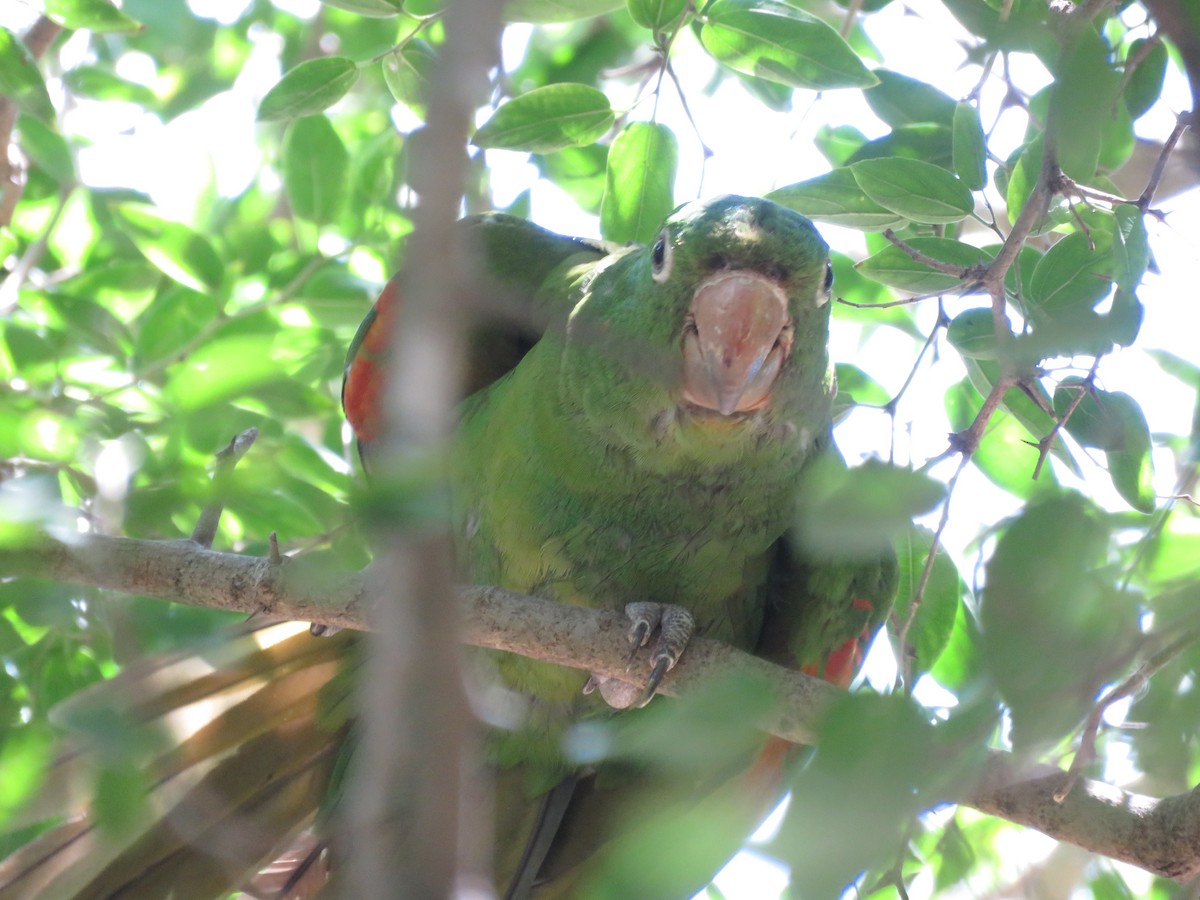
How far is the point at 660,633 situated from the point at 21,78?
5.69 ft

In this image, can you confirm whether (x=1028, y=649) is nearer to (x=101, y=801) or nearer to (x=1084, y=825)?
(x=101, y=801)

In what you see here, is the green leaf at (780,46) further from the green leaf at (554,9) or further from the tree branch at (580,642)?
the tree branch at (580,642)

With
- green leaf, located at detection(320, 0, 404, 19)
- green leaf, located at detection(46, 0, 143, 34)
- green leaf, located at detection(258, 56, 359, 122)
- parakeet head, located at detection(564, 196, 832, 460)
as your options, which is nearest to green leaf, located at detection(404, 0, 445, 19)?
green leaf, located at detection(320, 0, 404, 19)

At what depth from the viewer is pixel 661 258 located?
2404 mm

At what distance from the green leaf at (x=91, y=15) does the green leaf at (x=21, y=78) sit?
99 mm

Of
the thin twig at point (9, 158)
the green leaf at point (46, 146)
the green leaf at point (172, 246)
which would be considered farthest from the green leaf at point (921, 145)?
the thin twig at point (9, 158)

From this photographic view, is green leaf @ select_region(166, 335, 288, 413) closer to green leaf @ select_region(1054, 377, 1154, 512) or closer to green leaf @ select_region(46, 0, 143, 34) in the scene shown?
green leaf @ select_region(46, 0, 143, 34)

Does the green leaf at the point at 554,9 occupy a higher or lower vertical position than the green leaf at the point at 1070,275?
higher

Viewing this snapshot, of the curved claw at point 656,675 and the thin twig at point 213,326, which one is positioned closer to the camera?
the curved claw at point 656,675

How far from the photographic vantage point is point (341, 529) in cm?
158

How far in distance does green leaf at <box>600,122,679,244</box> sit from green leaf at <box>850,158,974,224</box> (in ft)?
2.14

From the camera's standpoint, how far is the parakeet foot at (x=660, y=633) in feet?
7.39

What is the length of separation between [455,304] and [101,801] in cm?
71

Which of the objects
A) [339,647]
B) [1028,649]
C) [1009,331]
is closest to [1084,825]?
[1009,331]
